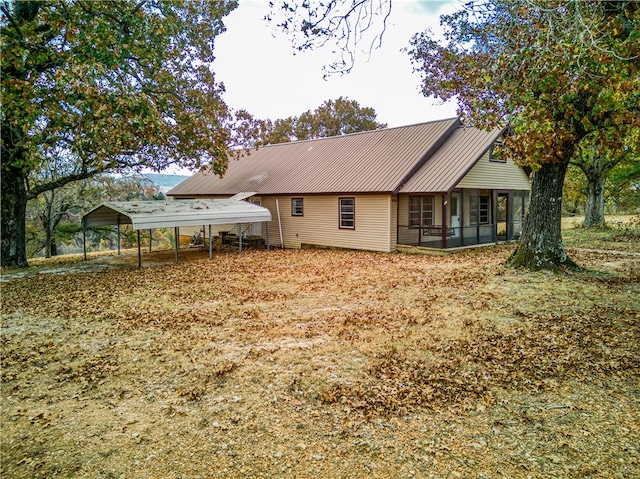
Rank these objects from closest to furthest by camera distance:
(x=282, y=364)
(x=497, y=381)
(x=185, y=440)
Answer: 1. (x=185, y=440)
2. (x=497, y=381)
3. (x=282, y=364)

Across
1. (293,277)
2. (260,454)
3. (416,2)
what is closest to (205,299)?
(293,277)

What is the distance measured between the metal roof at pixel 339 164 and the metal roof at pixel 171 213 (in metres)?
2.82

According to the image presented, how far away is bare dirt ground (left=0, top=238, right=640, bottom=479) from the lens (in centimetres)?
354

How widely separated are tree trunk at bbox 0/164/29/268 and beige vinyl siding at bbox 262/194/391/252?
34.2 feet

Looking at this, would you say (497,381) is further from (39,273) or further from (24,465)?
(39,273)

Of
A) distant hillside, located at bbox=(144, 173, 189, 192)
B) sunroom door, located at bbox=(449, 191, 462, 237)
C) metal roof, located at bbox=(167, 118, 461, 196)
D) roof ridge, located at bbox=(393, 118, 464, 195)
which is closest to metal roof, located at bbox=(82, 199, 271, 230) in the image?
metal roof, located at bbox=(167, 118, 461, 196)

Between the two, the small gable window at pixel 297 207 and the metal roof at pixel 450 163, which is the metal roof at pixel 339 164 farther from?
the small gable window at pixel 297 207

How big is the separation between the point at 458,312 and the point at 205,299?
551 cm

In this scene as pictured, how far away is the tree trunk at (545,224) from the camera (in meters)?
11.1

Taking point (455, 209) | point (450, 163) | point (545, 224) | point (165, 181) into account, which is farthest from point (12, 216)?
point (455, 209)

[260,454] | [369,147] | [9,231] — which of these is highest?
[369,147]

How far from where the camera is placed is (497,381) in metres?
4.97

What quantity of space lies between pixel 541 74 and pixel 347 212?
36.9 ft

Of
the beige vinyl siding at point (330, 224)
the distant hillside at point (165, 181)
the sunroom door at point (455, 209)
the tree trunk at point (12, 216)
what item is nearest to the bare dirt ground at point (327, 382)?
the tree trunk at point (12, 216)
